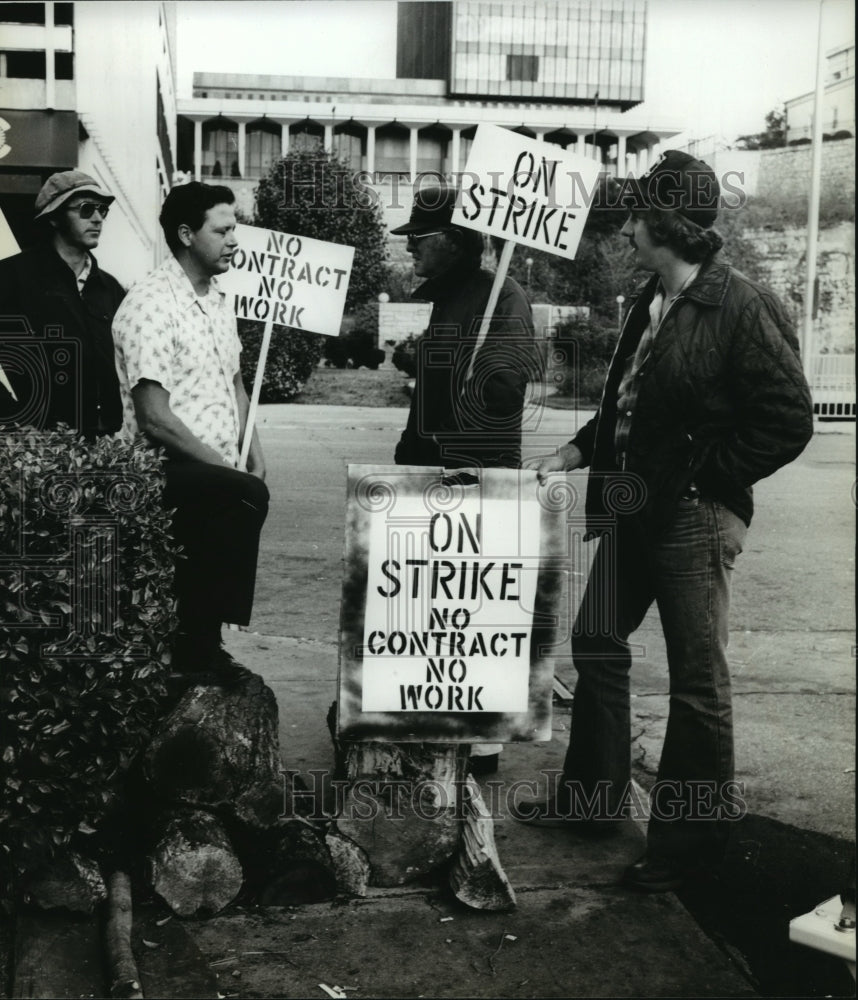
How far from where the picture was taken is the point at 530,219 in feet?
15.1

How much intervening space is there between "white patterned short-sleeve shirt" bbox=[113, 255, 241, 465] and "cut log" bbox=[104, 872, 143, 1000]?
4.64ft

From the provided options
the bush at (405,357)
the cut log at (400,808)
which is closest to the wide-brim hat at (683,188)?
the cut log at (400,808)

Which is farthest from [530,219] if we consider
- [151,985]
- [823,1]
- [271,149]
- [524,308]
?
[271,149]

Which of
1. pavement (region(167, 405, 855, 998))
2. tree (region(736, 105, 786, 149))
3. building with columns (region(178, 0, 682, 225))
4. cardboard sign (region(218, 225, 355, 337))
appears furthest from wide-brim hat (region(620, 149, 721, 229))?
tree (region(736, 105, 786, 149))

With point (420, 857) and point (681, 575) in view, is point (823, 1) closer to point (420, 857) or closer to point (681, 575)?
point (681, 575)

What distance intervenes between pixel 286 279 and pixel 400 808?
2.12 meters

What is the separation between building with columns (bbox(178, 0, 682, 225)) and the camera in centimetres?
5231

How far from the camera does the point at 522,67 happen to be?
185ft

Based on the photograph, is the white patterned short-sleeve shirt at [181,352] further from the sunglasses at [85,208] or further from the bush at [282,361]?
the bush at [282,361]

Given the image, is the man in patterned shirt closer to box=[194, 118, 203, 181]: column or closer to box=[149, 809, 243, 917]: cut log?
box=[149, 809, 243, 917]: cut log

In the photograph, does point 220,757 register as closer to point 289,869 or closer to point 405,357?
point 289,869

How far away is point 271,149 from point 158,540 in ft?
224

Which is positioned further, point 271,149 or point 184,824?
point 271,149

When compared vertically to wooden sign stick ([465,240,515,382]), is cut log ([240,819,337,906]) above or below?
below
